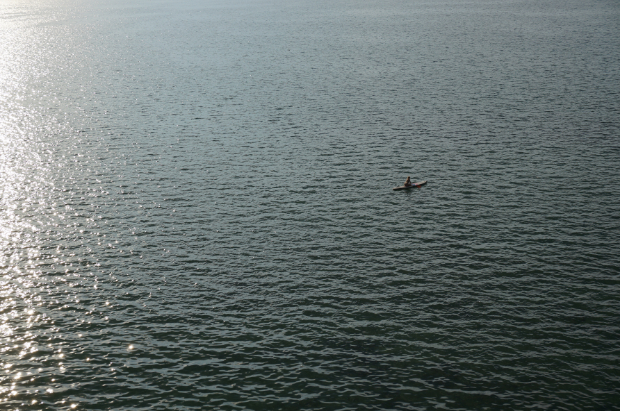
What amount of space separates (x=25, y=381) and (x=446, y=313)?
112 ft

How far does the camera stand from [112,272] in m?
59.7

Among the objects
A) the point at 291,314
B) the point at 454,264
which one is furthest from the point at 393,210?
the point at 291,314

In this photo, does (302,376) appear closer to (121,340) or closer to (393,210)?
(121,340)

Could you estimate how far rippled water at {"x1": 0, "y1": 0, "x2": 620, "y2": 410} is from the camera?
4466 centimetres

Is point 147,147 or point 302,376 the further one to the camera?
point 147,147

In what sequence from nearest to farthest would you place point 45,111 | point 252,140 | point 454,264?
point 454,264
point 252,140
point 45,111

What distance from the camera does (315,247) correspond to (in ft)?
210

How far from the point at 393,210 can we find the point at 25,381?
1710 inches

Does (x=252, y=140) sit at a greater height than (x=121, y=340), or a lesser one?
greater

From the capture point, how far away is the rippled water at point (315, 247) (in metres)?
44.7

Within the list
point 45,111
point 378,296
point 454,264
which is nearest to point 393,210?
point 454,264

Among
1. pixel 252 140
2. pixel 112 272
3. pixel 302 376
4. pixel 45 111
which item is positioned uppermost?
pixel 45 111

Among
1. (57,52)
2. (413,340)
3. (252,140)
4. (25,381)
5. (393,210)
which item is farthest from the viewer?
(57,52)

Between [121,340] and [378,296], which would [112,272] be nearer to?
[121,340]
